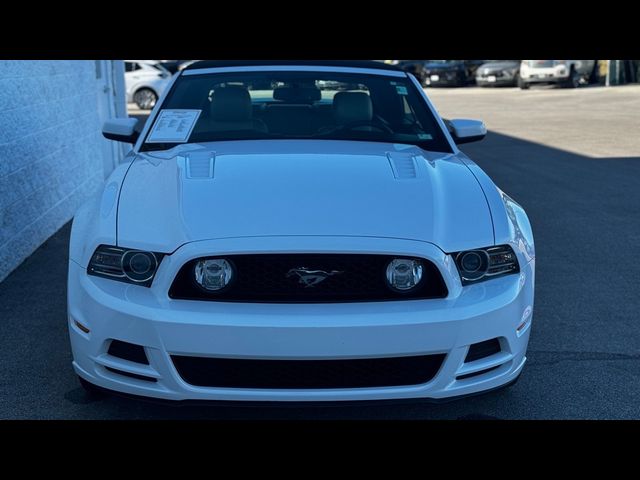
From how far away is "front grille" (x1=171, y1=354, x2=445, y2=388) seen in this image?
3.26 meters

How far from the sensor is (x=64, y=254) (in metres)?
6.79

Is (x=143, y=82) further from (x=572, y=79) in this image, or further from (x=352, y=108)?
(x=352, y=108)

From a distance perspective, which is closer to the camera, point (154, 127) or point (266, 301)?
point (266, 301)

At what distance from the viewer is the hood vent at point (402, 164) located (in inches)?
157

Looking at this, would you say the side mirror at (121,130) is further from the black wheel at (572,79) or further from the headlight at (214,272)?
the black wheel at (572,79)

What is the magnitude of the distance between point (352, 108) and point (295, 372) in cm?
214

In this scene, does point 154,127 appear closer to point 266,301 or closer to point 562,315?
point 266,301

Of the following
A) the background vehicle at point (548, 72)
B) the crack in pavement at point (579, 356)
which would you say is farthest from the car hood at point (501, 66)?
the crack in pavement at point (579, 356)

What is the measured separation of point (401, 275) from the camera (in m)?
3.37

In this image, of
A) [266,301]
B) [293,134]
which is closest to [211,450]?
[266,301]

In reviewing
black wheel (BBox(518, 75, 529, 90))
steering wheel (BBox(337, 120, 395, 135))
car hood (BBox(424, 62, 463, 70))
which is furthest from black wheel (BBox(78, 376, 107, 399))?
car hood (BBox(424, 62, 463, 70))

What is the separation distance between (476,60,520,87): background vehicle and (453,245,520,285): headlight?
96.4 feet

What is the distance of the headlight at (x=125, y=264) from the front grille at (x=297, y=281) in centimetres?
14
